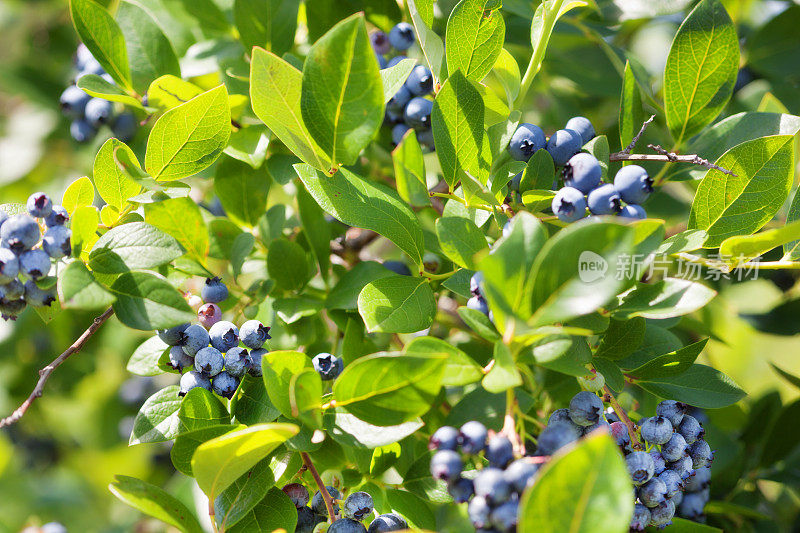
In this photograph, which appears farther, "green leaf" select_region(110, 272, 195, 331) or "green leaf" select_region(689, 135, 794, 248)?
"green leaf" select_region(689, 135, 794, 248)

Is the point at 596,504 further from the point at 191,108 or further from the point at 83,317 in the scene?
the point at 83,317

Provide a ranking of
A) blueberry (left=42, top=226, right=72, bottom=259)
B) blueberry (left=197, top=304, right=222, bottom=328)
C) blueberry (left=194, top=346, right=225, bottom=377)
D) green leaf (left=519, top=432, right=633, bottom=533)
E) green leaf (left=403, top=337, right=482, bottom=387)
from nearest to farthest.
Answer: green leaf (left=519, top=432, right=633, bottom=533)
green leaf (left=403, top=337, right=482, bottom=387)
blueberry (left=42, top=226, right=72, bottom=259)
blueberry (left=194, top=346, right=225, bottom=377)
blueberry (left=197, top=304, right=222, bottom=328)

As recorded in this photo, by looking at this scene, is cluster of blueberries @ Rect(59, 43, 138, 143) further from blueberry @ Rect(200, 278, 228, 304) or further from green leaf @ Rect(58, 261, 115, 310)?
green leaf @ Rect(58, 261, 115, 310)

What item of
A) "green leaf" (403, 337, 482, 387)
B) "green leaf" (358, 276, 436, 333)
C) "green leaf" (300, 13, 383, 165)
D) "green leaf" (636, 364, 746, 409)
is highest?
"green leaf" (300, 13, 383, 165)

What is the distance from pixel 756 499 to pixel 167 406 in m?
1.53

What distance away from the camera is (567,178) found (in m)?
1.13

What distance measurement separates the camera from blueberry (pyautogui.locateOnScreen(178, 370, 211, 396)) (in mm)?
1168

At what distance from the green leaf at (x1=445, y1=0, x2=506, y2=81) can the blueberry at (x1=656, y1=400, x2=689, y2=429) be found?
0.68 metres

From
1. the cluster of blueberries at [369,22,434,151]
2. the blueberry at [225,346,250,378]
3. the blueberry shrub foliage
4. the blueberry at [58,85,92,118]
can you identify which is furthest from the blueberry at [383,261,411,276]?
the blueberry at [58,85,92,118]

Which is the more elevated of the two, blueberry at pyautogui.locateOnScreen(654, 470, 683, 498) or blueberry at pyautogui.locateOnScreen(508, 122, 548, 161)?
blueberry at pyautogui.locateOnScreen(508, 122, 548, 161)

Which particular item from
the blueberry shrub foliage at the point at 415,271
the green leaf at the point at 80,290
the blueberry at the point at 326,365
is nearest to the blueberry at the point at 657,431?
the blueberry shrub foliage at the point at 415,271

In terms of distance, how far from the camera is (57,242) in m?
1.05

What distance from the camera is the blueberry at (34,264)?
3.37 ft

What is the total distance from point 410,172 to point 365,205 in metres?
0.13
